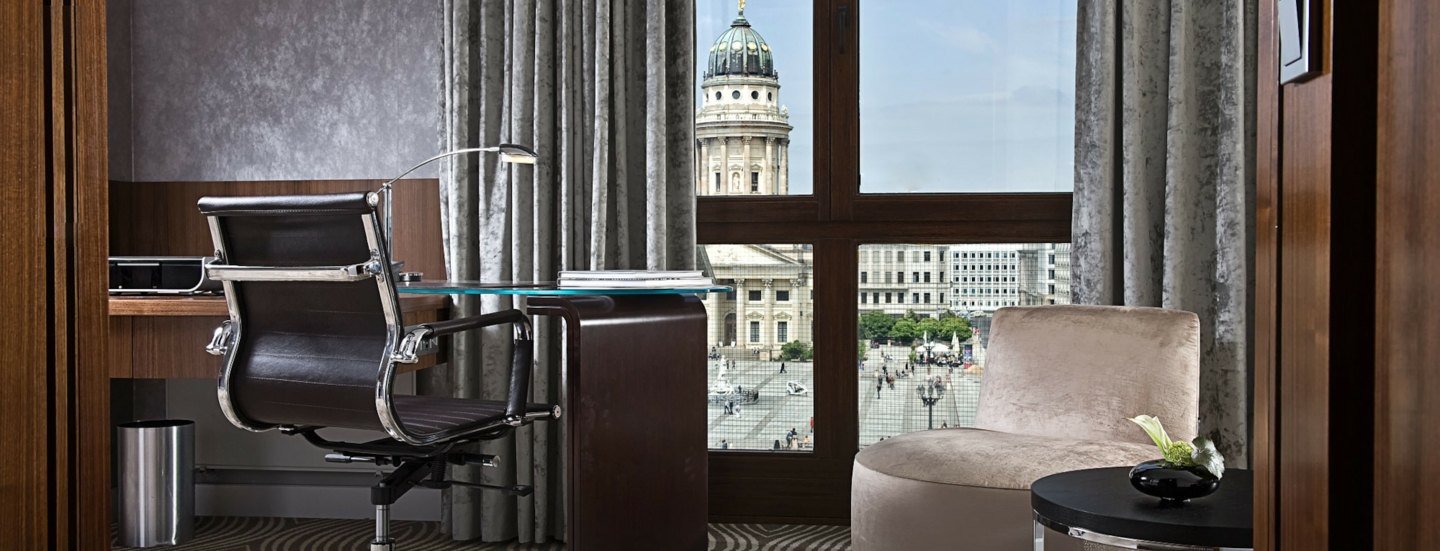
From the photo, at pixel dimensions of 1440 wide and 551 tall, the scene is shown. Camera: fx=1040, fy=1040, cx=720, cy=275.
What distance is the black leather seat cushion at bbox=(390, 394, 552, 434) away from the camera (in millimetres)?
2223

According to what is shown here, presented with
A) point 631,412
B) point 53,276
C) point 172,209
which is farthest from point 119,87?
point 53,276

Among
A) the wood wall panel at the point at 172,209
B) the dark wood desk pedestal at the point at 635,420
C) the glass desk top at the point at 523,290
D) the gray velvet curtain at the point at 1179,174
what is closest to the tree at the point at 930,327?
the gray velvet curtain at the point at 1179,174

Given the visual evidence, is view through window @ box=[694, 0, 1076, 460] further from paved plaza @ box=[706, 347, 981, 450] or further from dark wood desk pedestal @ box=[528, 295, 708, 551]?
dark wood desk pedestal @ box=[528, 295, 708, 551]

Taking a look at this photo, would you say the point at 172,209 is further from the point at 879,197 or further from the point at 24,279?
the point at 24,279

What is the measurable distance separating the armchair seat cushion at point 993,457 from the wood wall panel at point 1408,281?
1.77m

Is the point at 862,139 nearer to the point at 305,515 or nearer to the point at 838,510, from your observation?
the point at 838,510

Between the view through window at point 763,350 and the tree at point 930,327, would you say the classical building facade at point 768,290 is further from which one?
the tree at point 930,327

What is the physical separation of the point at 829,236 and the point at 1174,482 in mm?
1692

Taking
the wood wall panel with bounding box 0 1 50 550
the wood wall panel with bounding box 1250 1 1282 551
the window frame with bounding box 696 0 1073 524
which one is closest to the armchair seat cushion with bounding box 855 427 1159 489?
the window frame with bounding box 696 0 1073 524

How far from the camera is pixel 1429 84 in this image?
0.49m

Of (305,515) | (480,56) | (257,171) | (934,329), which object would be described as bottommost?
(305,515)

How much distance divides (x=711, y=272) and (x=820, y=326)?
40 cm

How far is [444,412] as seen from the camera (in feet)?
7.68

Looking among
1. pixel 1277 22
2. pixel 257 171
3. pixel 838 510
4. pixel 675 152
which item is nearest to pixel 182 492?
pixel 257 171
